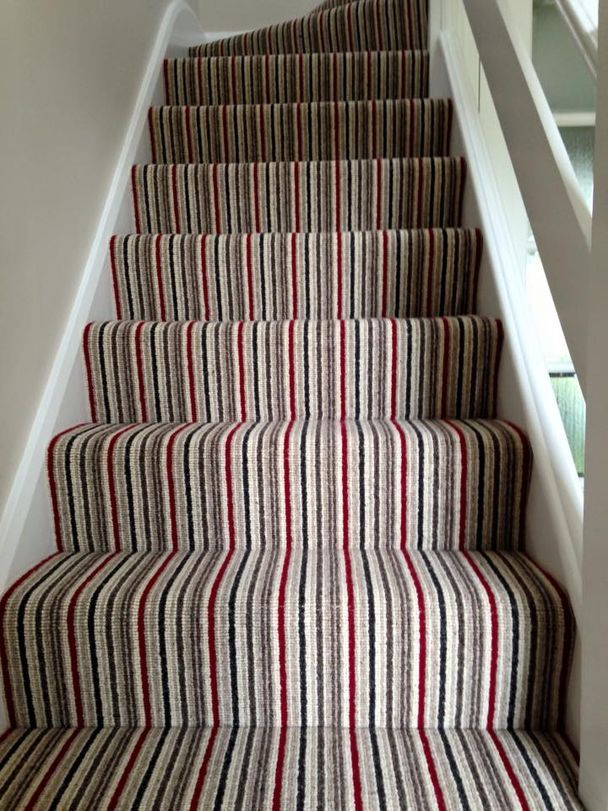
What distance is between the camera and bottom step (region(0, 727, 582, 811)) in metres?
0.88

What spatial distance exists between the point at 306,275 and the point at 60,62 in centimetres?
65

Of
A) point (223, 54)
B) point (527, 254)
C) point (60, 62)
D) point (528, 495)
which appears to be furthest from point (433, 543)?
point (223, 54)

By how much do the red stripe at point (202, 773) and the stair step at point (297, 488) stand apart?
1.04 feet

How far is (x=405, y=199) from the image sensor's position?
1737 mm

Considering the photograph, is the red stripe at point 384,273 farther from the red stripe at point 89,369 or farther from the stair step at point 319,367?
the red stripe at point 89,369

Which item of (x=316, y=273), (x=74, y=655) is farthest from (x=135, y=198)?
(x=74, y=655)

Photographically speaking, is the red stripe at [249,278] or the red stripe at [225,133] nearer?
the red stripe at [249,278]

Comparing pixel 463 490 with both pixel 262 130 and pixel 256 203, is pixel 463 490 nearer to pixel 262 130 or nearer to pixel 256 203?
pixel 256 203

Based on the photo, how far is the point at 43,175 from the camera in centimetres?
127

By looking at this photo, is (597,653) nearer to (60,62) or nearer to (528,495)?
(528,495)

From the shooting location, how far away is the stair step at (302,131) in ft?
6.34

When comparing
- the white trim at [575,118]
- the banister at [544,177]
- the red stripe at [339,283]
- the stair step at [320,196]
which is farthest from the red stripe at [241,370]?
the white trim at [575,118]

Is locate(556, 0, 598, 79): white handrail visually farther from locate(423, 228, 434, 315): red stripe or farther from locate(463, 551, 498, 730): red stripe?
locate(463, 551, 498, 730): red stripe

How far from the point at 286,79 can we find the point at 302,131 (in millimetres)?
372
